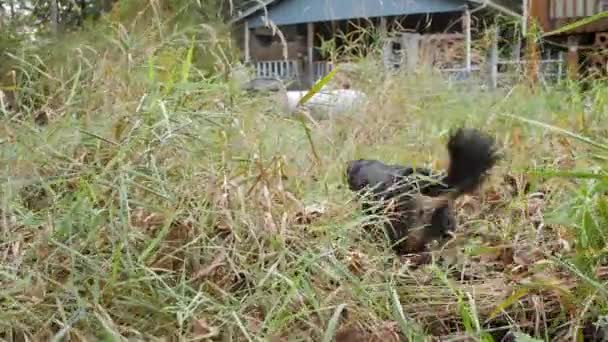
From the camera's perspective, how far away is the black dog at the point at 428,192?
1217mm

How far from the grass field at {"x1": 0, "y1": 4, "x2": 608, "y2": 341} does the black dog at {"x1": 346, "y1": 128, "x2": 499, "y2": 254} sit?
0.05 meters

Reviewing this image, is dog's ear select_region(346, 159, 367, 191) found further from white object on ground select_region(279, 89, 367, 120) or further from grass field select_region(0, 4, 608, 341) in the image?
white object on ground select_region(279, 89, 367, 120)

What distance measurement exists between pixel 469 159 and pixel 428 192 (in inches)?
5.2

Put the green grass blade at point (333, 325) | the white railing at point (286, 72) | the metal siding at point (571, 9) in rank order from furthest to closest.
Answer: the metal siding at point (571, 9), the white railing at point (286, 72), the green grass blade at point (333, 325)

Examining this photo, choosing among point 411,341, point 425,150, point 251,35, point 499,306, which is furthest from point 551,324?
point 251,35

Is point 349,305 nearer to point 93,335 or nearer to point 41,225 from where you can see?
point 93,335

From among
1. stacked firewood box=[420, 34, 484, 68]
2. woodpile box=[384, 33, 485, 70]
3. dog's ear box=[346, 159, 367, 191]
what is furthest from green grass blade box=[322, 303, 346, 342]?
stacked firewood box=[420, 34, 484, 68]

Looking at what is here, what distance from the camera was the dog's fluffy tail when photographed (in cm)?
121

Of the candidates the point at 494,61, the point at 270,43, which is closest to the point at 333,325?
the point at 494,61

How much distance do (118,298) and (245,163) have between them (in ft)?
1.19

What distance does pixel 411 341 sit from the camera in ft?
3.00

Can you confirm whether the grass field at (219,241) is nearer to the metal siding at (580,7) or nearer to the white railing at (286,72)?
the white railing at (286,72)

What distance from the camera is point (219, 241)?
3.37ft

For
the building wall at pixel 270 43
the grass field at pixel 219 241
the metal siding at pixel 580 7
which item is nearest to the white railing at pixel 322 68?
the grass field at pixel 219 241
